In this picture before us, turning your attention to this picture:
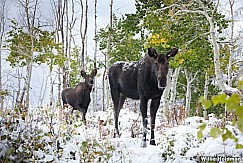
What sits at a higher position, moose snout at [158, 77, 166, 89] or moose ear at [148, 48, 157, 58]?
moose ear at [148, 48, 157, 58]

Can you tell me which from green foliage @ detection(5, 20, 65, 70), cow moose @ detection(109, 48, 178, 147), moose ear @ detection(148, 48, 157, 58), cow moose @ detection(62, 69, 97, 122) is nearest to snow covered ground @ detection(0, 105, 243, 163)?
cow moose @ detection(109, 48, 178, 147)

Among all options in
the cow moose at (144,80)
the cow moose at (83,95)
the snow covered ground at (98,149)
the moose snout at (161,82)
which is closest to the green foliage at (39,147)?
the snow covered ground at (98,149)

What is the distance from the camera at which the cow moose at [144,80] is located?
599 centimetres

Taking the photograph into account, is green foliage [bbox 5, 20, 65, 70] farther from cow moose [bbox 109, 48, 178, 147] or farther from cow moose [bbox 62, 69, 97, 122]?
cow moose [bbox 109, 48, 178, 147]

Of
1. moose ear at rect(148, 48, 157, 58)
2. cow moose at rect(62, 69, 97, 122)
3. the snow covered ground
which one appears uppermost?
moose ear at rect(148, 48, 157, 58)

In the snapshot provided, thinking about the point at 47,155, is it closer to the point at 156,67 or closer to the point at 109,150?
the point at 109,150

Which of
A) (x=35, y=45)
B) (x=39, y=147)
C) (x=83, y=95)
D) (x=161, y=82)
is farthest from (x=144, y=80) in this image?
(x=35, y=45)

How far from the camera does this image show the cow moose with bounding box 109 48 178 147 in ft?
19.7

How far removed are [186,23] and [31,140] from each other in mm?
9336

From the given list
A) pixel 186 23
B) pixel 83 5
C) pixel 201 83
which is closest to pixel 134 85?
pixel 186 23

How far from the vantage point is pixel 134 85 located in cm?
700

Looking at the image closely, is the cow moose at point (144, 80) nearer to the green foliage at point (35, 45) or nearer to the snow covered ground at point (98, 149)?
the snow covered ground at point (98, 149)

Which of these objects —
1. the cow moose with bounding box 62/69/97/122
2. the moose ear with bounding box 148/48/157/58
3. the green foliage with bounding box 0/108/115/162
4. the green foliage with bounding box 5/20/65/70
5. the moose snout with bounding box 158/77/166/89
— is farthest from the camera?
the green foliage with bounding box 5/20/65/70

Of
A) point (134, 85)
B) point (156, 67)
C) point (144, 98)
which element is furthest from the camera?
point (134, 85)
